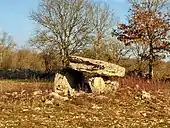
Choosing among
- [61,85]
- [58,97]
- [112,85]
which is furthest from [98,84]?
[58,97]

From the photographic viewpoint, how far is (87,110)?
1469 centimetres

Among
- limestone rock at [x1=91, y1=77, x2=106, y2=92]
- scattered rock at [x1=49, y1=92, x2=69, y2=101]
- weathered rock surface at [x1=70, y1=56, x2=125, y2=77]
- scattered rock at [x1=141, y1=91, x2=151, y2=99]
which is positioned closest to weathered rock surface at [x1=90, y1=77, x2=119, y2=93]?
limestone rock at [x1=91, y1=77, x2=106, y2=92]

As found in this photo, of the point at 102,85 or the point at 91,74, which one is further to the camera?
the point at 91,74

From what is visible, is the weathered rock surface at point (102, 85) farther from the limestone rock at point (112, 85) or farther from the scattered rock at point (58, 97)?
the scattered rock at point (58, 97)

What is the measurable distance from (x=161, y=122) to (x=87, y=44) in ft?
104

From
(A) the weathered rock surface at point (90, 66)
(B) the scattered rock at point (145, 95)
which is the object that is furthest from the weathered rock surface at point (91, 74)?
(B) the scattered rock at point (145, 95)

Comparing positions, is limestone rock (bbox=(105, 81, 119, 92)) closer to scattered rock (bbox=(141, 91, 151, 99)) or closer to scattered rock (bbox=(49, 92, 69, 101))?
scattered rock (bbox=(141, 91, 151, 99))

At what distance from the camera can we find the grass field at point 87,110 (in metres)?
12.4

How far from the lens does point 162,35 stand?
98.3ft

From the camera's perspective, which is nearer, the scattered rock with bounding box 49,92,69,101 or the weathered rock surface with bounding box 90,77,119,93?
the scattered rock with bounding box 49,92,69,101

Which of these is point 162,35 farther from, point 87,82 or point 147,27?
point 87,82

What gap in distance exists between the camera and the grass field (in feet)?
40.7

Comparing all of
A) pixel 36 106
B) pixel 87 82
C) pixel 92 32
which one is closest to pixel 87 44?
pixel 92 32

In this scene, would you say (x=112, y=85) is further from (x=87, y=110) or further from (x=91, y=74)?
(x=87, y=110)
